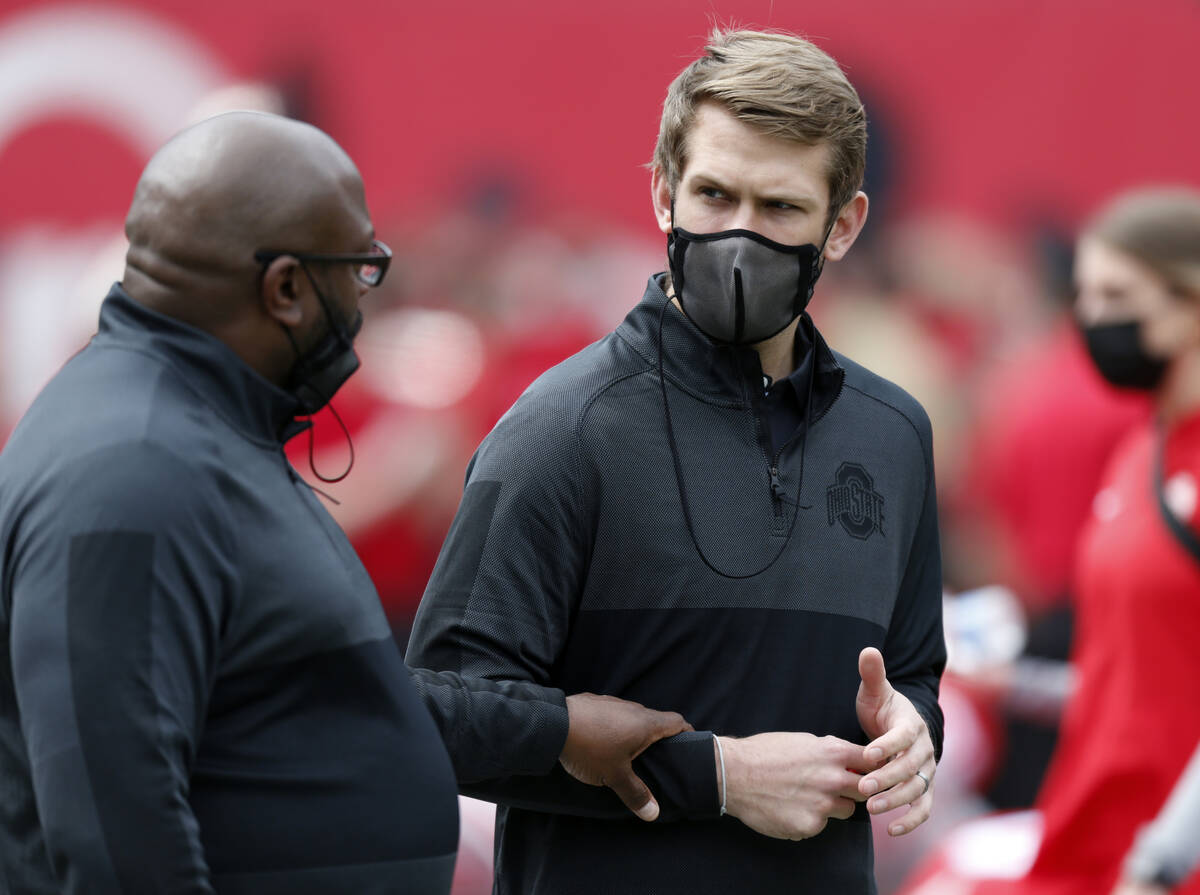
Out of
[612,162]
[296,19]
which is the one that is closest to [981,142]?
[612,162]

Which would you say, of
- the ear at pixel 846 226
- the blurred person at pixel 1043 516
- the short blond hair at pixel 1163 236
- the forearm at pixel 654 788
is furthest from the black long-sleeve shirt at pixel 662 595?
the blurred person at pixel 1043 516

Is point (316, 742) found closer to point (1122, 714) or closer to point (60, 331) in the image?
point (1122, 714)

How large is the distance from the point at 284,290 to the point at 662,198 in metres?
0.71

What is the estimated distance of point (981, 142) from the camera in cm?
673

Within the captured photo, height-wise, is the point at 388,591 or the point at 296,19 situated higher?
the point at 296,19

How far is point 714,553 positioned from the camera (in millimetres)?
1939

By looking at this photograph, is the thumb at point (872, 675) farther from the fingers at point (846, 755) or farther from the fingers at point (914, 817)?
the fingers at point (914, 817)

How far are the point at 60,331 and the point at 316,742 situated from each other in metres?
5.17

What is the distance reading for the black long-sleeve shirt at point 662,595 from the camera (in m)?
1.89

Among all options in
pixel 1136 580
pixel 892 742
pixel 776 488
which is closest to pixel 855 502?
pixel 776 488

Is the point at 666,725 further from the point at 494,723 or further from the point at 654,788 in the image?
the point at 494,723

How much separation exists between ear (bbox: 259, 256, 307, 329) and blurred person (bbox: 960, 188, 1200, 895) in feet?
7.60

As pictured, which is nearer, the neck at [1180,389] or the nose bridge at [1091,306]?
the neck at [1180,389]

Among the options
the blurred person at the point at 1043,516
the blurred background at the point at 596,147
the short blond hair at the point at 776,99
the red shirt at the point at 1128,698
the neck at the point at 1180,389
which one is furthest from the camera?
the blurred background at the point at 596,147
